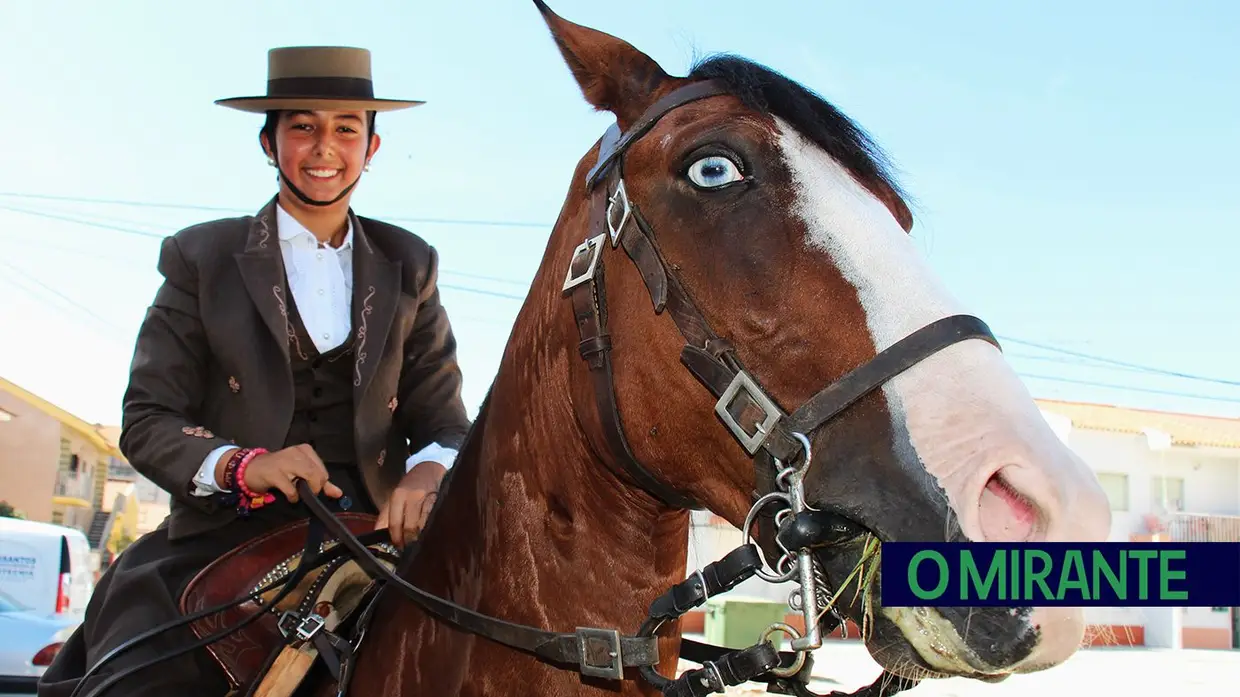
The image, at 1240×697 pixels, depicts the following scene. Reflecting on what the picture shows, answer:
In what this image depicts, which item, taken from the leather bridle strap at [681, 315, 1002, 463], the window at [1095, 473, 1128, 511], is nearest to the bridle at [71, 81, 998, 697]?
the leather bridle strap at [681, 315, 1002, 463]

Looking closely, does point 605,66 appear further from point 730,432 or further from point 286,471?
point 286,471

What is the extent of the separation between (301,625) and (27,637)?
7.72m

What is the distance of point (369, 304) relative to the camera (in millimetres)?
3447

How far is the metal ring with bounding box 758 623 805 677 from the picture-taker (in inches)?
74.3

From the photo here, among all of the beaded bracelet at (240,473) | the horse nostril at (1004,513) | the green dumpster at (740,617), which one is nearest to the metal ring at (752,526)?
the horse nostril at (1004,513)

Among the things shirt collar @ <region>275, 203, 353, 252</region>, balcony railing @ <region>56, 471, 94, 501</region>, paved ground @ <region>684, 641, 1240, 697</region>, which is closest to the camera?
shirt collar @ <region>275, 203, 353, 252</region>

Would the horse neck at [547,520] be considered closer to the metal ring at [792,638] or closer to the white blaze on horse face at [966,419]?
the metal ring at [792,638]

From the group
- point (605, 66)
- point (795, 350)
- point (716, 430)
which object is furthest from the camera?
point (605, 66)

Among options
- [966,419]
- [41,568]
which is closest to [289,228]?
[966,419]

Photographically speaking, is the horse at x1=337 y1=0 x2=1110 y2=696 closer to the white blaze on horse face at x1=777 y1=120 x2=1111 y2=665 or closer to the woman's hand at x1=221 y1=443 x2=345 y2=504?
the white blaze on horse face at x1=777 y1=120 x2=1111 y2=665

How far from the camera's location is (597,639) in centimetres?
216

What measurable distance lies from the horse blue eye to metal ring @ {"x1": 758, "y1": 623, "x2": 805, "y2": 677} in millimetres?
872

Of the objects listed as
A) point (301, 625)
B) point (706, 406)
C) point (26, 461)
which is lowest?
point (301, 625)

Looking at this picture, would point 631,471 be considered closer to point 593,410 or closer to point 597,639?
point 593,410
